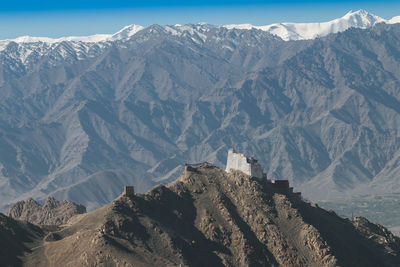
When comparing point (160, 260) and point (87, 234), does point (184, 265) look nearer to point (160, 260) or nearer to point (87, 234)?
point (160, 260)

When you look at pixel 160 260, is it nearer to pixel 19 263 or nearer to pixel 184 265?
pixel 184 265

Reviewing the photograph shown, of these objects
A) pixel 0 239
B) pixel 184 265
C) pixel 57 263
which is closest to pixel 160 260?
pixel 184 265

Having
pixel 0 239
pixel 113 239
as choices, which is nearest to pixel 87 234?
pixel 113 239

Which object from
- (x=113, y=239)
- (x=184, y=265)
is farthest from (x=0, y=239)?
(x=184, y=265)

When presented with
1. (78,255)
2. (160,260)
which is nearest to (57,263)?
(78,255)

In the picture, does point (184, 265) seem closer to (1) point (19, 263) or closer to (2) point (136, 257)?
(2) point (136, 257)

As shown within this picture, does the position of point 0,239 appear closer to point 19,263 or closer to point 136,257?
point 19,263
